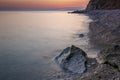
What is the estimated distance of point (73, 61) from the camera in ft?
49.7

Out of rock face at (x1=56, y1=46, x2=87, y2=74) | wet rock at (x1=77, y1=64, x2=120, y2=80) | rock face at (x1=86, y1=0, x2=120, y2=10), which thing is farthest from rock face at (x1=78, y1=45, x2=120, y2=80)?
rock face at (x1=86, y1=0, x2=120, y2=10)

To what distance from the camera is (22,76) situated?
13953 millimetres

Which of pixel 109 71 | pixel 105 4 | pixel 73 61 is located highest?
pixel 109 71

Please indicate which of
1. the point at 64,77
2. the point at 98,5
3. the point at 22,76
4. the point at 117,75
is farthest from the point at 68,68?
the point at 98,5

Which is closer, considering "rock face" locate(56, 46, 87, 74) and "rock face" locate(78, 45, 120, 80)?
"rock face" locate(78, 45, 120, 80)

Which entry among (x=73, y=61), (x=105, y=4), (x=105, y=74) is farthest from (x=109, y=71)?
(x=105, y=4)

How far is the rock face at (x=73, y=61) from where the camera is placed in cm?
1438

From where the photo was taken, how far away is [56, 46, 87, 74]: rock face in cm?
1438

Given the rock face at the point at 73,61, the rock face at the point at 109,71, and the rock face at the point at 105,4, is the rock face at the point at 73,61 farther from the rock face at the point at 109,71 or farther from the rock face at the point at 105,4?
the rock face at the point at 105,4

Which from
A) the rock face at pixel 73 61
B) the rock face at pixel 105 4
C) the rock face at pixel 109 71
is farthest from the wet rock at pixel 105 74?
the rock face at pixel 105 4

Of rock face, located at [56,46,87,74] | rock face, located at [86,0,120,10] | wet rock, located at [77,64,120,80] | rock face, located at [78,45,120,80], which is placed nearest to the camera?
wet rock, located at [77,64,120,80]

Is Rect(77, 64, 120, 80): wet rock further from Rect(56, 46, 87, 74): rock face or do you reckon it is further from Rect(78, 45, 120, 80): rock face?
Rect(56, 46, 87, 74): rock face

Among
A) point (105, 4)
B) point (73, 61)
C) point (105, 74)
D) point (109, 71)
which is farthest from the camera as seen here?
point (105, 4)

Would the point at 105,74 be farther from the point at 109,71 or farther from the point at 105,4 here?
the point at 105,4
